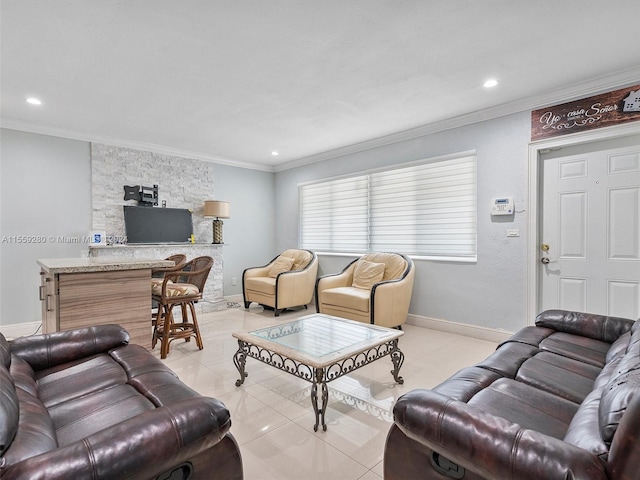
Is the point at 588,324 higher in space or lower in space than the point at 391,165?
lower

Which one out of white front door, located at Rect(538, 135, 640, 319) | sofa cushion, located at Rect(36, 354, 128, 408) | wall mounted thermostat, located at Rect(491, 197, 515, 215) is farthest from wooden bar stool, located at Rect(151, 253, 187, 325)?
white front door, located at Rect(538, 135, 640, 319)

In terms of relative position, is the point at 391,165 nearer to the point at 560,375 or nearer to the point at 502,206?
the point at 502,206

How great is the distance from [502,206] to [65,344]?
3.94 meters

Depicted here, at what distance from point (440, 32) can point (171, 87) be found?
93.5 inches

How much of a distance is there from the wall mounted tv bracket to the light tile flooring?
7.66 feet

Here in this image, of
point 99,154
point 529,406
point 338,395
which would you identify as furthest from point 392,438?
point 99,154

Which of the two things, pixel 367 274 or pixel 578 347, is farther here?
pixel 367 274

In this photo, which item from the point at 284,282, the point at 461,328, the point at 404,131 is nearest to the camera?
the point at 461,328

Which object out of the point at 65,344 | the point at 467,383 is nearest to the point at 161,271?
the point at 65,344

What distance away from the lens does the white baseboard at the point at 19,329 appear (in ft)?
13.2

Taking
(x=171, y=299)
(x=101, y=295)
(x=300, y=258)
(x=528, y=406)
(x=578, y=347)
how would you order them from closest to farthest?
1. (x=528, y=406)
2. (x=578, y=347)
3. (x=101, y=295)
4. (x=171, y=299)
5. (x=300, y=258)

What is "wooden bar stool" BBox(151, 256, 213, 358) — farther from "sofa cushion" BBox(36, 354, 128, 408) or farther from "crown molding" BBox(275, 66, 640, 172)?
"crown molding" BBox(275, 66, 640, 172)

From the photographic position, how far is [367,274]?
451 centimetres

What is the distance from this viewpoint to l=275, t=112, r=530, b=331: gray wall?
11.7 feet
